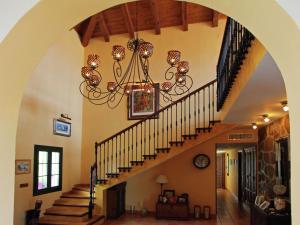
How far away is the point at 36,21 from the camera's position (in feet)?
5.15

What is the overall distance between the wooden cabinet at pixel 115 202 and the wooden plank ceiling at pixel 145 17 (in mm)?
4955

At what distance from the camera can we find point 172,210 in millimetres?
8602

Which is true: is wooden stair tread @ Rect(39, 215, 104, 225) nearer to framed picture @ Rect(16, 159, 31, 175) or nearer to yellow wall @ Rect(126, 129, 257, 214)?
framed picture @ Rect(16, 159, 31, 175)

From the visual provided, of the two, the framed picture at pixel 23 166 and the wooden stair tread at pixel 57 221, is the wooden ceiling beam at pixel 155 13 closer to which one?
the framed picture at pixel 23 166

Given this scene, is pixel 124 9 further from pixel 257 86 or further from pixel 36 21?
pixel 36 21

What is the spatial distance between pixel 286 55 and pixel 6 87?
4.65ft

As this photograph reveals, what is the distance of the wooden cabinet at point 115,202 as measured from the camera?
27.8 ft

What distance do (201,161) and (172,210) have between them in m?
1.72

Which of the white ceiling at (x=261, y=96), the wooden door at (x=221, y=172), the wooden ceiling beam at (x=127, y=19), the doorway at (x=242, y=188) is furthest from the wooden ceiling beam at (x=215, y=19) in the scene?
the wooden door at (x=221, y=172)

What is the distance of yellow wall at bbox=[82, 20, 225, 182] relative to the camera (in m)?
9.71

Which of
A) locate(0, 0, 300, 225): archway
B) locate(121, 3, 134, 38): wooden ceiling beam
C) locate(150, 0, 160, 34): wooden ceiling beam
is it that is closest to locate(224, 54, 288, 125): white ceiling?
locate(0, 0, 300, 225): archway

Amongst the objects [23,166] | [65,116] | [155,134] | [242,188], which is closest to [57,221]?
[23,166]

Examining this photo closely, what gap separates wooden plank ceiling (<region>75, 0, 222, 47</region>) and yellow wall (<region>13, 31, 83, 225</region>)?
872mm

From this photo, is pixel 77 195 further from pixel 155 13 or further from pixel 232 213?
pixel 155 13
